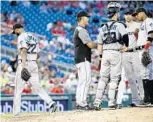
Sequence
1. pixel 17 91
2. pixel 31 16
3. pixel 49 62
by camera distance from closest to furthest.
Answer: pixel 17 91, pixel 49 62, pixel 31 16

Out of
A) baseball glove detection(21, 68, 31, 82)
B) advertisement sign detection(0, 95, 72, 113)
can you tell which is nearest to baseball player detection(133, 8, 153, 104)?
baseball glove detection(21, 68, 31, 82)

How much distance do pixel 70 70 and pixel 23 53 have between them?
447 inches

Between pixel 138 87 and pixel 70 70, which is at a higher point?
pixel 70 70

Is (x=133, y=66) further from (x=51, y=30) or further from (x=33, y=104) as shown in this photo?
(x=51, y=30)

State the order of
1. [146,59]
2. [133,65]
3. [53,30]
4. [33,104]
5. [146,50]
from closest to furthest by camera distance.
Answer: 1. [146,59]
2. [146,50]
3. [133,65]
4. [33,104]
5. [53,30]

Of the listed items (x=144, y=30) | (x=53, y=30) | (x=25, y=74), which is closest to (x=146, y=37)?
(x=144, y=30)

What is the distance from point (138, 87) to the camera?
34.8 feet

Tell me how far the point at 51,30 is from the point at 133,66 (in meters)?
13.9

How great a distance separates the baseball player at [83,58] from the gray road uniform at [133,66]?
0.79m

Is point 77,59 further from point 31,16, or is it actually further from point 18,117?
point 31,16

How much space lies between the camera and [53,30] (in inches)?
945

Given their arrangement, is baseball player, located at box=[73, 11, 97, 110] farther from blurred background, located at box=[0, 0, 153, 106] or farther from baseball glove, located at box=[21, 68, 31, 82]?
blurred background, located at box=[0, 0, 153, 106]

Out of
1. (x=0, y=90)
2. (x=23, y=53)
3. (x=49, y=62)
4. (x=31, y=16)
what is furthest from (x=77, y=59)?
(x=31, y=16)

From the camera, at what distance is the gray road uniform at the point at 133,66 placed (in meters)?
10.3
